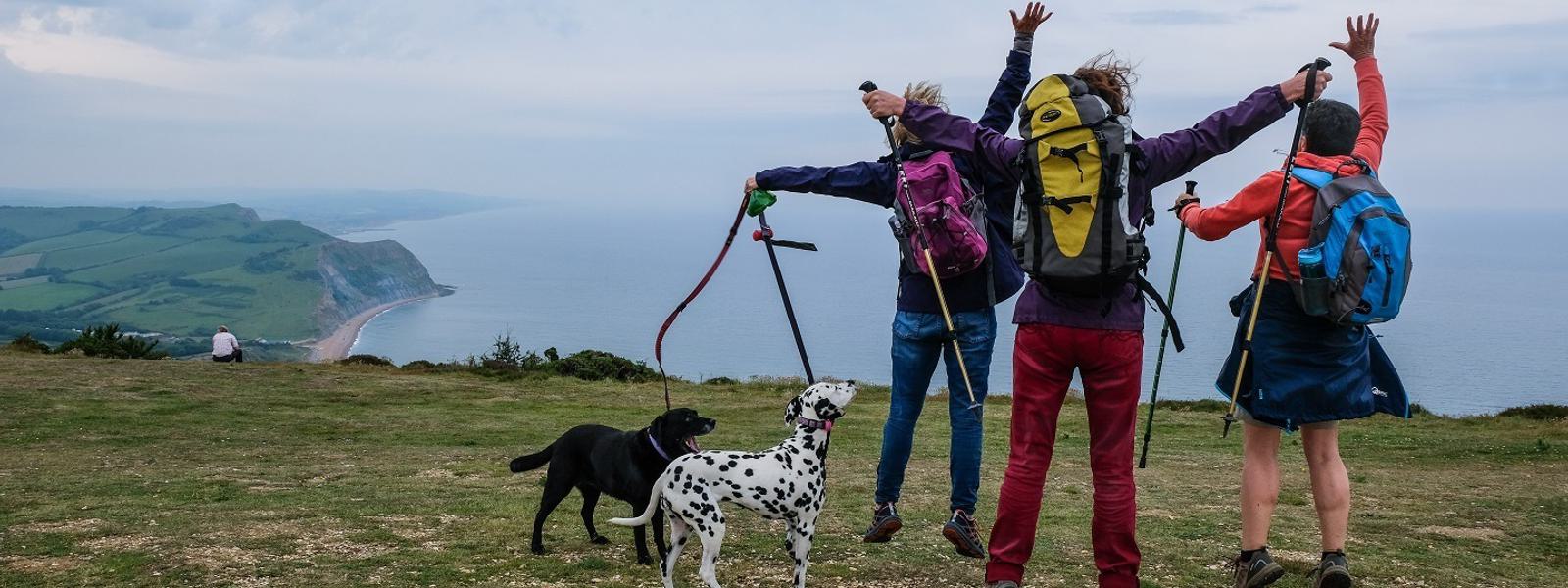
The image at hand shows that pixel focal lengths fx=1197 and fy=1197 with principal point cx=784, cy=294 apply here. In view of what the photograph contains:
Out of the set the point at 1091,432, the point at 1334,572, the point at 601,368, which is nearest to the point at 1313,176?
the point at 1091,432

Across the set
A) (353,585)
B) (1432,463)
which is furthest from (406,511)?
(1432,463)

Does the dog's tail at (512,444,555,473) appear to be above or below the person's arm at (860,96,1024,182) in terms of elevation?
below

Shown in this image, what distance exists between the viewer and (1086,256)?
5184 millimetres

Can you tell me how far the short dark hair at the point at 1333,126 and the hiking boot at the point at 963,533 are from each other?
2735 millimetres

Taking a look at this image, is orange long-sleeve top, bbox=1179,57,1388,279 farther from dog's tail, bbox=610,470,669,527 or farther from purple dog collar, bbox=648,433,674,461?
purple dog collar, bbox=648,433,674,461

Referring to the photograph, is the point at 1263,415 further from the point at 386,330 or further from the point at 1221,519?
the point at 386,330

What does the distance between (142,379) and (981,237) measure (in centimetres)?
1858

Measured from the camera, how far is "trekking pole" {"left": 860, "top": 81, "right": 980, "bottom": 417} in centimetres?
615

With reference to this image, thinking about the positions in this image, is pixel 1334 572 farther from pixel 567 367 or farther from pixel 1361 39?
pixel 567 367

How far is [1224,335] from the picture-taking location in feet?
431

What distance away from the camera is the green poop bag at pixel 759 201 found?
6688 millimetres

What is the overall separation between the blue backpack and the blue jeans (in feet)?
5.66

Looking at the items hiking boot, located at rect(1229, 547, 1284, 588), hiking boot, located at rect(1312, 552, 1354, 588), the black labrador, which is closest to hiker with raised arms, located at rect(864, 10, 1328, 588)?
hiking boot, located at rect(1229, 547, 1284, 588)

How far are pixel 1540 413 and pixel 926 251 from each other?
52.9 feet
